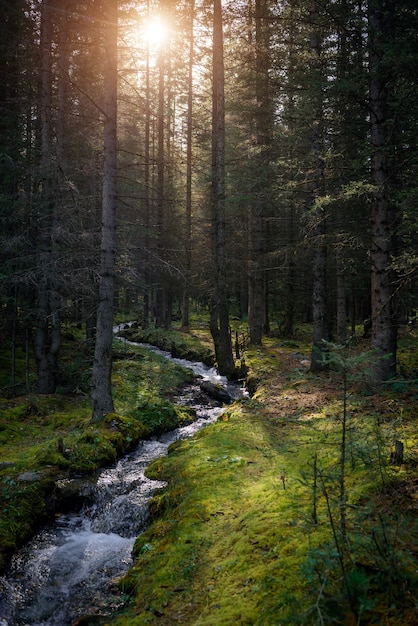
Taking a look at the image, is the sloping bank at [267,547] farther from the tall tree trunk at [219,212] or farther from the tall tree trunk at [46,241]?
the tall tree trunk at [219,212]

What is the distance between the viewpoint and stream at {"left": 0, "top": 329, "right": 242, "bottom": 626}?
177 inches

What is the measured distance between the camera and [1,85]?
1412cm

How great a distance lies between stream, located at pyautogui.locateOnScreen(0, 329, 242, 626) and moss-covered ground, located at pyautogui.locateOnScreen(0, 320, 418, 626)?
35 centimetres

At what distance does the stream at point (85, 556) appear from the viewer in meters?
4.50

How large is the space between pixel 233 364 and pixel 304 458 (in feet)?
33.2

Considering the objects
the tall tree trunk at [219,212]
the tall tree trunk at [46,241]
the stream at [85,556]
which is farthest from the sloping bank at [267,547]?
the tall tree trunk at [219,212]

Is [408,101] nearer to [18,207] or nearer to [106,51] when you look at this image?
[106,51]

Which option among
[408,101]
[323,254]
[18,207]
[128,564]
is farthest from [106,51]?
[128,564]

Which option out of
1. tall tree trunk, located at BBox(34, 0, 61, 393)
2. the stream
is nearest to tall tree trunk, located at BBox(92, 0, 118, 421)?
the stream

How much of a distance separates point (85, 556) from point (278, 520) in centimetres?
305

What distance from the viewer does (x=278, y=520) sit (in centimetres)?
436

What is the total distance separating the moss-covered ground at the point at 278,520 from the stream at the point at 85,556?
0.35m

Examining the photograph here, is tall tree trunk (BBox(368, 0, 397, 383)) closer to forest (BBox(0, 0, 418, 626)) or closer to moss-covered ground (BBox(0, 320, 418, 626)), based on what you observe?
forest (BBox(0, 0, 418, 626))

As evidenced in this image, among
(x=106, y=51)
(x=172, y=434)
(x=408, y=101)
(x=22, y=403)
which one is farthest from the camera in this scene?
(x=22, y=403)
